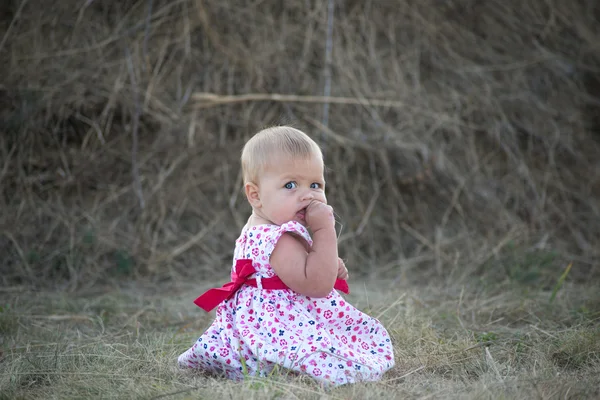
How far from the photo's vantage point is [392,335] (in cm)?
272

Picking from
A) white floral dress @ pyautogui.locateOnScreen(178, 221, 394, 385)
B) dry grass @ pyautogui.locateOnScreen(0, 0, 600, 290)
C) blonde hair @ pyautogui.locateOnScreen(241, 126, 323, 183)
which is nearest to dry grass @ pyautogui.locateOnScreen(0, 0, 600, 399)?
dry grass @ pyautogui.locateOnScreen(0, 0, 600, 290)

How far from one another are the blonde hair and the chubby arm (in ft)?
0.71

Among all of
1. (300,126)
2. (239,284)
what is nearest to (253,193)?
(239,284)

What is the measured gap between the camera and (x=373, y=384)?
6.59ft

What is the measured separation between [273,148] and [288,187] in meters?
0.15

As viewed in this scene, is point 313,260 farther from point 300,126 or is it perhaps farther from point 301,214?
point 300,126

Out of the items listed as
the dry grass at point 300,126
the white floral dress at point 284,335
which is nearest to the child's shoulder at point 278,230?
the white floral dress at point 284,335

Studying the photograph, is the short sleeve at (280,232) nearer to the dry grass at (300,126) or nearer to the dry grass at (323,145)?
the dry grass at (323,145)

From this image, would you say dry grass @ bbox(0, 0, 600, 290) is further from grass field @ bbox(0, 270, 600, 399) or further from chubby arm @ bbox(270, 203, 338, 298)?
chubby arm @ bbox(270, 203, 338, 298)

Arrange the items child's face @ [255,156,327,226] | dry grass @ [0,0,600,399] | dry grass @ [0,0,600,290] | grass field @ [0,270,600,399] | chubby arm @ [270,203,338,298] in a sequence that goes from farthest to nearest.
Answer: dry grass @ [0,0,600,290]
dry grass @ [0,0,600,399]
child's face @ [255,156,327,226]
chubby arm @ [270,203,338,298]
grass field @ [0,270,600,399]

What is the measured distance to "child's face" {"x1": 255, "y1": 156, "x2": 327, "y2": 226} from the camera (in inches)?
85.9

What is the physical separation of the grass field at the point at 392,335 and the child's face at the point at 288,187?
1.83ft

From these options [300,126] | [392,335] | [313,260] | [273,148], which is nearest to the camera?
[313,260]

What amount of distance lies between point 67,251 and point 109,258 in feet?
0.90
